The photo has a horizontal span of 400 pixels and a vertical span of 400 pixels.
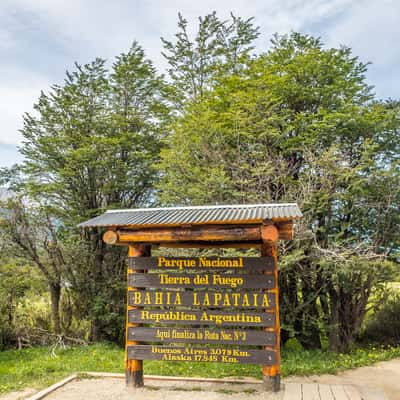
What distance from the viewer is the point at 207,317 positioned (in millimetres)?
4797

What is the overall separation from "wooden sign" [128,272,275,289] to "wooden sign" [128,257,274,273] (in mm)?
109

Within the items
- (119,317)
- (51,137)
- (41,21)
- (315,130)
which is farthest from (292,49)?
(119,317)

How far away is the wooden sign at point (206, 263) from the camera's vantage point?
4.79 metres

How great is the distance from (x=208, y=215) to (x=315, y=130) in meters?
5.05

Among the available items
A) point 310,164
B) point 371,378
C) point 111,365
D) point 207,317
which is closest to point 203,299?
point 207,317

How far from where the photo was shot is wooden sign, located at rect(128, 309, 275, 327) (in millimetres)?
4684

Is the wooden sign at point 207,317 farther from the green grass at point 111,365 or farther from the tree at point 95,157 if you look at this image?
the tree at point 95,157

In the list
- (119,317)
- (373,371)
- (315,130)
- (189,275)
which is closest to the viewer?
(189,275)

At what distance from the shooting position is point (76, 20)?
25.7ft

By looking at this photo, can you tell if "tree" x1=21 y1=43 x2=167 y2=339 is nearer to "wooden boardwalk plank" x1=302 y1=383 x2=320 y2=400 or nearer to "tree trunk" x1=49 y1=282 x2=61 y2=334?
"tree trunk" x1=49 y1=282 x2=61 y2=334

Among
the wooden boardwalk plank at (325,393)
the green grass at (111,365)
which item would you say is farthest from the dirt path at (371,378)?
the wooden boardwalk plank at (325,393)

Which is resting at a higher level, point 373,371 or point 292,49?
point 292,49

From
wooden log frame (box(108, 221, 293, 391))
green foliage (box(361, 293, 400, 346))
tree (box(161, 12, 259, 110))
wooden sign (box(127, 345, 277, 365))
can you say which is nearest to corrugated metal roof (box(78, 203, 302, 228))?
wooden log frame (box(108, 221, 293, 391))

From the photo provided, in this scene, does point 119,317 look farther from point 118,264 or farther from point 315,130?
point 315,130
